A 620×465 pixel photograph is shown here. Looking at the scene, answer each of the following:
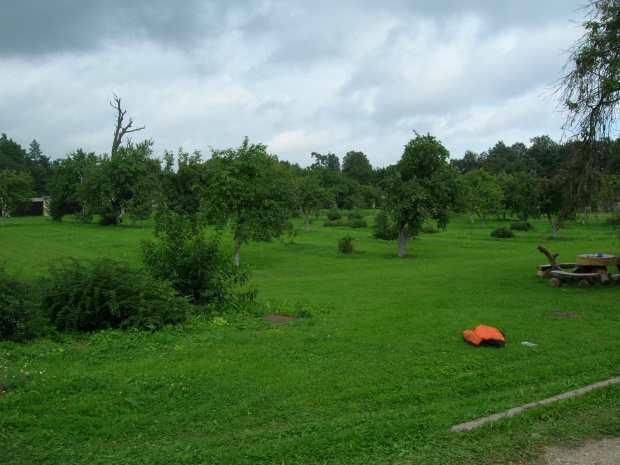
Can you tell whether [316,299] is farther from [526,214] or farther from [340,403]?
[526,214]

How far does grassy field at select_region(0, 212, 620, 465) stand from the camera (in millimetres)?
4598

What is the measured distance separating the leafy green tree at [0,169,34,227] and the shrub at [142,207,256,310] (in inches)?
2254

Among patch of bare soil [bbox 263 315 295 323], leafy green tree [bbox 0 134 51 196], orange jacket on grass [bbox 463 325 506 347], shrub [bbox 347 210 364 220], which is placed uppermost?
leafy green tree [bbox 0 134 51 196]

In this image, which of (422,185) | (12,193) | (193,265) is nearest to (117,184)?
(12,193)

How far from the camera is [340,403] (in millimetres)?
5656

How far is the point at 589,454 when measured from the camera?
4.50m

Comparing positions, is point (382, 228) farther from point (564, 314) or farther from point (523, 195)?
point (564, 314)

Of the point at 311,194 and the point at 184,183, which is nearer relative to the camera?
the point at 184,183

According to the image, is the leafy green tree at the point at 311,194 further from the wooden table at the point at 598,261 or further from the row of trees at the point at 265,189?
the wooden table at the point at 598,261

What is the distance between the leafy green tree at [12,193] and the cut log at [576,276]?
61.0 metres

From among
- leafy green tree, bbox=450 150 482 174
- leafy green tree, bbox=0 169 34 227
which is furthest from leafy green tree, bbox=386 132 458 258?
leafy green tree, bbox=450 150 482 174

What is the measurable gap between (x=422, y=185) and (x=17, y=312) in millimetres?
25498

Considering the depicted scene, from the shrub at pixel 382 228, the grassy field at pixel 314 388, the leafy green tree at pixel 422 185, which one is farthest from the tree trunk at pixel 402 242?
the grassy field at pixel 314 388

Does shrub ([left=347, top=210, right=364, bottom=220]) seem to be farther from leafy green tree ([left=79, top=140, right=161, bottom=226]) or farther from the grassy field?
the grassy field
